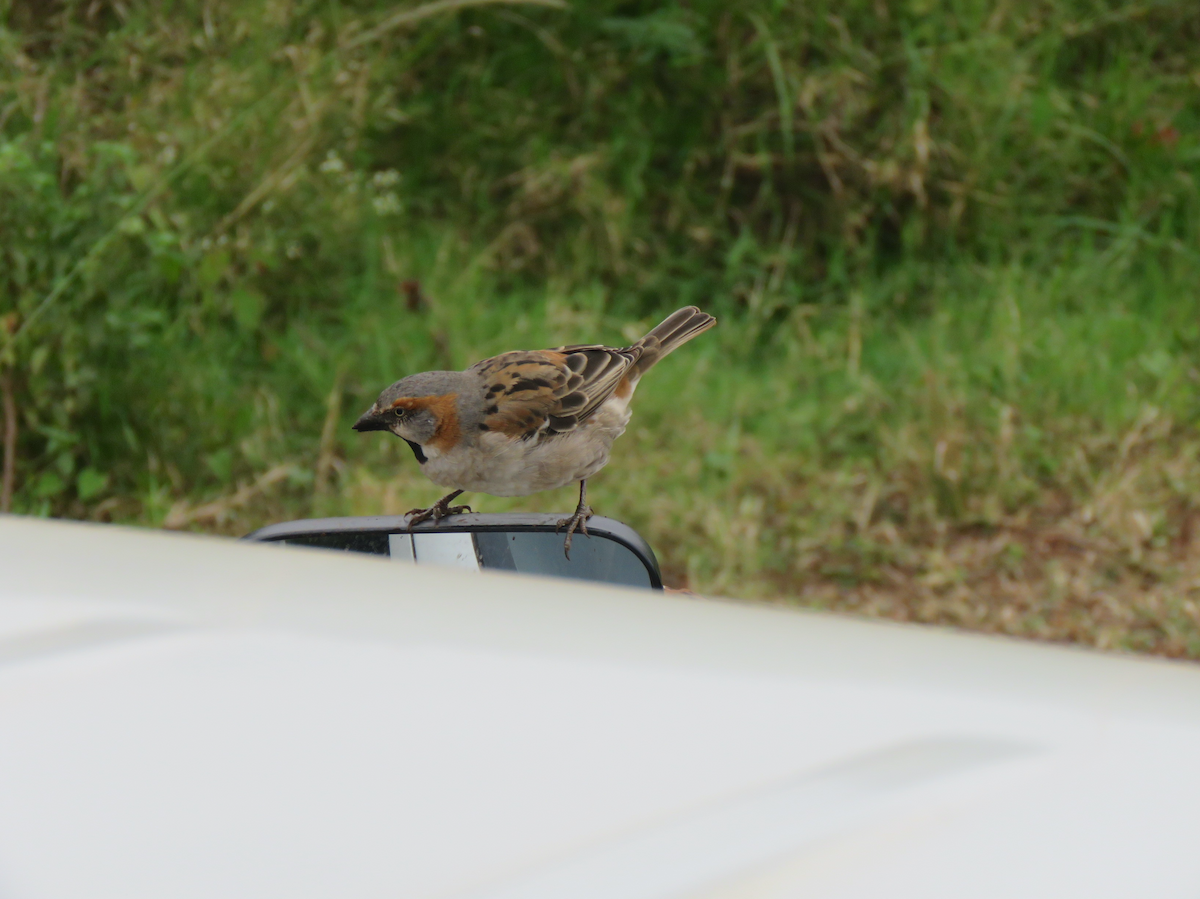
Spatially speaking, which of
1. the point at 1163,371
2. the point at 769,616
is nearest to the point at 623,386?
the point at 769,616

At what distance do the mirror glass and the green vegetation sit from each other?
0.71 meters

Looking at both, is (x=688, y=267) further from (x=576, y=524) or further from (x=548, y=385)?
(x=548, y=385)

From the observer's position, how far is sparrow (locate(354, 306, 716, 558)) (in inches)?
36.8

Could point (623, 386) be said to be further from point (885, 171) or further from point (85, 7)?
point (885, 171)

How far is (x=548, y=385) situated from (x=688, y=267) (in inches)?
86.6

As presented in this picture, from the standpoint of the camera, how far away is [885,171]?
354cm

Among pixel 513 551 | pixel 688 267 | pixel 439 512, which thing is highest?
pixel 439 512

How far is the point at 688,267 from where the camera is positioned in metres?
3.17

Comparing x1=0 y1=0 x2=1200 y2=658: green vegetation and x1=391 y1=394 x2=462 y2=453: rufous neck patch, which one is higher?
x1=391 y1=394 x2=462 y2=453: rufous neck patch

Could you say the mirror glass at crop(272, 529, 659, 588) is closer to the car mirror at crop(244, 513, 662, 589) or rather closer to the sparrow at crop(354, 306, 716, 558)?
the car mirror at crop(244, 513, 662, 589)

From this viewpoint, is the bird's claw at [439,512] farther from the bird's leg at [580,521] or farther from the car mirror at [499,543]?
the bird's leg at [580,521]

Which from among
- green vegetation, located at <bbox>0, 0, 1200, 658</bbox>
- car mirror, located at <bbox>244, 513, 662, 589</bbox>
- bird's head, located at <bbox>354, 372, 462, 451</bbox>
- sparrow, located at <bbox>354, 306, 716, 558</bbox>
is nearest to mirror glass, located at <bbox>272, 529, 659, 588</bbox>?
car mirror, located at <bbox>244, 513, 662, 589</bbox>

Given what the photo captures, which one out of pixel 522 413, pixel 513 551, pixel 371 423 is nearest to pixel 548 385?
pixel 522 413

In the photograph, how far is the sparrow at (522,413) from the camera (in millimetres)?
936
